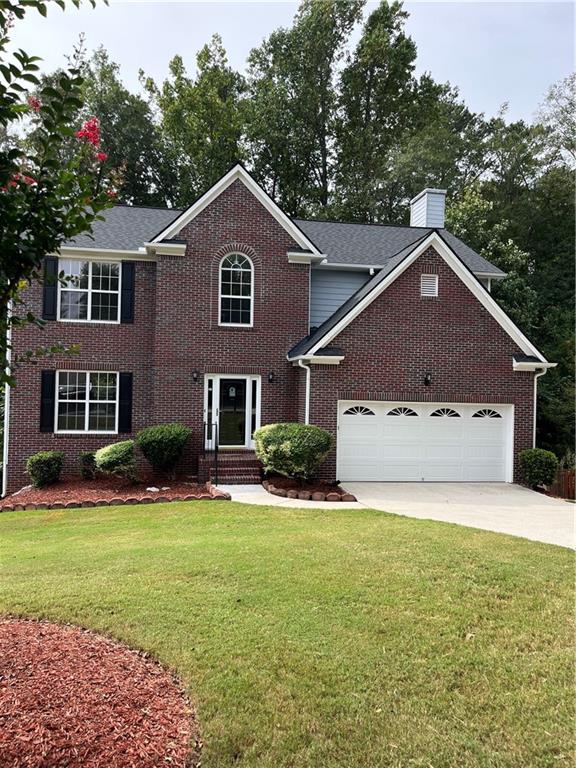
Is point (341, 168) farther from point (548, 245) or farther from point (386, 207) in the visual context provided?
point (548, 245)

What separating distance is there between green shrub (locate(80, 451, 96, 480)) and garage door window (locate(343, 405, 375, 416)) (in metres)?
6.79

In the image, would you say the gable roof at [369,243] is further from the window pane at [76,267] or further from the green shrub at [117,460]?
the green shrub at [117,460]

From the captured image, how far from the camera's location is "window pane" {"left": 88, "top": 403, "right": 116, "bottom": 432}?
14.5m

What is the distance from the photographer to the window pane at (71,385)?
47.2ft

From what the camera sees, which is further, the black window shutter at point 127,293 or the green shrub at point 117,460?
the black window shutter at point 127,293

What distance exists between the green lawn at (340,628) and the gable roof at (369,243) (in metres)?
10.4

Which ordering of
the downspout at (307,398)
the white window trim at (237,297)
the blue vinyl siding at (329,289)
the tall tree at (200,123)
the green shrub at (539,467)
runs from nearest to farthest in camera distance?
the downspout at (307,398) → the green shrub at (539,467) → the white window trim at (237,297) → the blue vinyl siding at (329,289) → the tall tree at (200,123)

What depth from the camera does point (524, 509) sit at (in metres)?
10.7

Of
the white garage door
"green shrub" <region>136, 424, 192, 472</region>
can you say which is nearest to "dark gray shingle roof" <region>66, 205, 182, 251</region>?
"green shrub" <region>136, 424, 192, 472</region>

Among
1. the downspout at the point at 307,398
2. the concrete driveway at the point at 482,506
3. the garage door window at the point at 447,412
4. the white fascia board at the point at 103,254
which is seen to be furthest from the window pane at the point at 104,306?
the garage door window at the point at 447,412

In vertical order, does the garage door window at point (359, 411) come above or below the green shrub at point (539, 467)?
above

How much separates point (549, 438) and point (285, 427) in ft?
37.0

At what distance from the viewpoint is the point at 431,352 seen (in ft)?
45.2

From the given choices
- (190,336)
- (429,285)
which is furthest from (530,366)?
(190,336)
